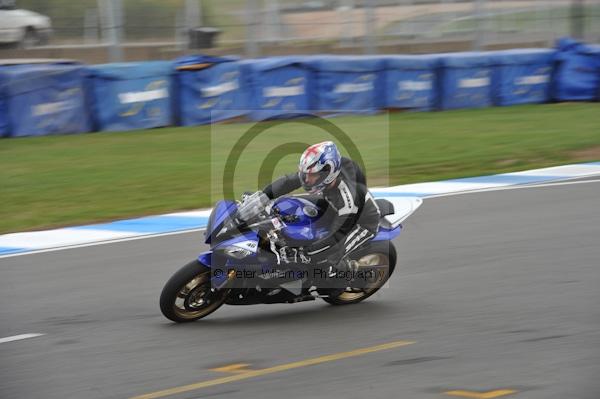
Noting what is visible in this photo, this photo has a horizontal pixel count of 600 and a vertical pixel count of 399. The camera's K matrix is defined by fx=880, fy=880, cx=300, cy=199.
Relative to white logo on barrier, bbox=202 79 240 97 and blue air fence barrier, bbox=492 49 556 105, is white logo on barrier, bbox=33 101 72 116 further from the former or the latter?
blue air fence barrier, bbox=492 49 556 105

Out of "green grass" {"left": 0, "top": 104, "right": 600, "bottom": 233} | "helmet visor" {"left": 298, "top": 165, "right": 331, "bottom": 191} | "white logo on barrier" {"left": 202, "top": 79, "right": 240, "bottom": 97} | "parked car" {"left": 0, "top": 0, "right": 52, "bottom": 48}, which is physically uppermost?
"parked car" {"left": 0, "top": 0, "right": 52, "bottom": 48}

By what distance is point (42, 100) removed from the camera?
17.2m

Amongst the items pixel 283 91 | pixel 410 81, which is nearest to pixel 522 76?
pixel 410 81

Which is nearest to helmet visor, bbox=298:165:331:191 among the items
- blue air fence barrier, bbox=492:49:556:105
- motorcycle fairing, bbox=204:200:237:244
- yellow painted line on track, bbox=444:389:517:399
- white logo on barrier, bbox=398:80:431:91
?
motorcycle fairing, bbox=204:200:237:244

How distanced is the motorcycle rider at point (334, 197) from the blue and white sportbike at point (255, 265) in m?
0.06

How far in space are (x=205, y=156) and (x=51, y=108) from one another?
3.56 meters

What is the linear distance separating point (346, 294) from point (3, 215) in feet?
20.0

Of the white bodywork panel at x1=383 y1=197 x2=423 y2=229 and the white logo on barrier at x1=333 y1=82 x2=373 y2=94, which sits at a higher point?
the white logo on barrier at x1=333 y1=82 x2=373 y2=94

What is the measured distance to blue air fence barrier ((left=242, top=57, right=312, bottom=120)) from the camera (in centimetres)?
1877

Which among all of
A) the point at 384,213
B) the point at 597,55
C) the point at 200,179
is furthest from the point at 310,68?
the point at 384,213

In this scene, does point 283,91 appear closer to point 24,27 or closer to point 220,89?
point 220,89

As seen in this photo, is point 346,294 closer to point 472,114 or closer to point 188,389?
point 188,389

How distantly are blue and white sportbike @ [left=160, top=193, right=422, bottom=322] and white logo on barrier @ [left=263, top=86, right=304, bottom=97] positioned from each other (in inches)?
444

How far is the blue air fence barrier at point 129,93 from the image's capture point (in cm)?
1777
